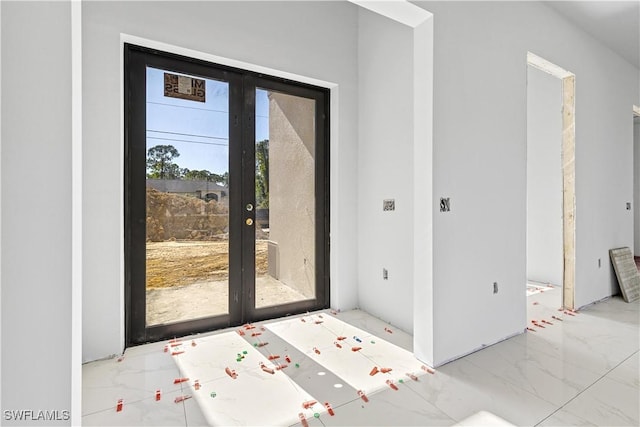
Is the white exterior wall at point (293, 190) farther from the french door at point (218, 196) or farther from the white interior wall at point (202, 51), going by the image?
the white interior wall at point (202, 51)

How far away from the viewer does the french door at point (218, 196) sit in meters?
2.49

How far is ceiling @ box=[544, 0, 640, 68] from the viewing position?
9.40ft

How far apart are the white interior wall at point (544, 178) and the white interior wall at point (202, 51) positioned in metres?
2.89

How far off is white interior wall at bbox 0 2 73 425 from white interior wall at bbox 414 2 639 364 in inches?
76.8

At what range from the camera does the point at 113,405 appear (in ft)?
5.75

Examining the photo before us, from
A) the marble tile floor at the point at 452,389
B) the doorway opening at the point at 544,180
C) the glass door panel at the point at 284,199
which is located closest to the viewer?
the marble tile floor at the point at 452,389

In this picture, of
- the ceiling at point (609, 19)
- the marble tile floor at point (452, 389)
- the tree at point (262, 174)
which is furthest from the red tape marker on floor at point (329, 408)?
the ceiling at point (609, 19)

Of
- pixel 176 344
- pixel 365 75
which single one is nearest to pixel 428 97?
pixel 365 75

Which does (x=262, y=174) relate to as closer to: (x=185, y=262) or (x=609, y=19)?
(x=185, y=262)

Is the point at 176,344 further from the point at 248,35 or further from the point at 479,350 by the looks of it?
the point at 248,35

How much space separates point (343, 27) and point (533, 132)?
10.3 feet

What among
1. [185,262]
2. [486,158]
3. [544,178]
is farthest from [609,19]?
[185,262]

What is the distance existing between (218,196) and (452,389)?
226cm

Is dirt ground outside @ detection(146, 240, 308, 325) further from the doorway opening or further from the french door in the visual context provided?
the doorway opening
